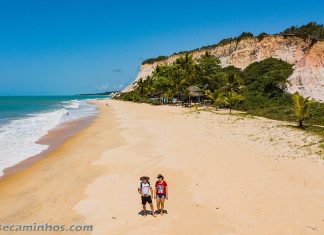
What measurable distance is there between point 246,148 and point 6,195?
11.9 metres

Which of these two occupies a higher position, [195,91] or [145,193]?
[195,91]

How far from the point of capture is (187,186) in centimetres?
1295

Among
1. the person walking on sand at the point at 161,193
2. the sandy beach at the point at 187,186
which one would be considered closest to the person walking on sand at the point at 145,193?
the person walking on sand at the point at 161,193

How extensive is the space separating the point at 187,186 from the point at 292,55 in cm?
5654

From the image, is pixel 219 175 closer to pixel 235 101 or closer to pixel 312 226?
pixel 312 226

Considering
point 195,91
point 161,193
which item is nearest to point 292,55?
point 195,91

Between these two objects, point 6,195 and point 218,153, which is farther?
point 218,153

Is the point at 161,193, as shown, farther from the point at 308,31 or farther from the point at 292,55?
the point at 308,31

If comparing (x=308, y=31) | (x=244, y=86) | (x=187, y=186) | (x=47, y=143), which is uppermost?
(x=308, y=31)

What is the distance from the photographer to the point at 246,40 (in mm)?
83375

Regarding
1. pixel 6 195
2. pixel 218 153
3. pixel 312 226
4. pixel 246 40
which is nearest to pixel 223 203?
pixel 312 226

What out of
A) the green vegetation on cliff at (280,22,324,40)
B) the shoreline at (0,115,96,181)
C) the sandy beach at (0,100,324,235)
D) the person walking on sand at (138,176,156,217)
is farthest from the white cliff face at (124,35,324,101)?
the person walking on sand at (138,176,156,217)

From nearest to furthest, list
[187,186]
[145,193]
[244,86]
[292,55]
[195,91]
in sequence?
1. [145,193]
2. [187,186]
3. [244,86]
4. [195,91]
5. [292,55]

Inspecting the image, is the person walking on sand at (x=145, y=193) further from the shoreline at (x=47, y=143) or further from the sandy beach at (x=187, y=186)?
the shoreline at (x=47, y=143)
